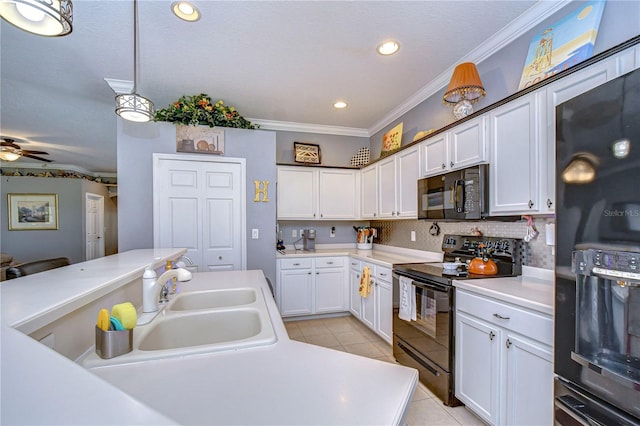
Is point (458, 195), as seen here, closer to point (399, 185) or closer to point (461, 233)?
point (461, 233)

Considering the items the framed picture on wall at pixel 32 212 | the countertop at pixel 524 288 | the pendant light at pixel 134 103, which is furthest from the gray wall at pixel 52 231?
the countertop at pixel 524 288

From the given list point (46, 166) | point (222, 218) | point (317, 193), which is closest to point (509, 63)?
point (317, 193)

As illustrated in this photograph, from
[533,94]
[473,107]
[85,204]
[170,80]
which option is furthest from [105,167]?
[533,94]

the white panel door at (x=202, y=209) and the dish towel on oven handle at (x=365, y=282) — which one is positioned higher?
the white panel door at (x=202, y=209)

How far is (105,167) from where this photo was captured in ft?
24.3

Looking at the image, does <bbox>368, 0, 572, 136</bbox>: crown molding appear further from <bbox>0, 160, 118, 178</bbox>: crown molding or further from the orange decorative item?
<bbox>0, 160, 118, 178</bbox>: crown molding

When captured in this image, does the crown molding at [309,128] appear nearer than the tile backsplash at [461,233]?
No

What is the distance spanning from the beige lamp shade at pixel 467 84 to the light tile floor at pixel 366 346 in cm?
230

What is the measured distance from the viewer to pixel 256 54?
2.53 metres

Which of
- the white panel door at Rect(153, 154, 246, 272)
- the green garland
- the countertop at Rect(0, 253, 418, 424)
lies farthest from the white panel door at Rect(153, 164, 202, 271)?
the countertop at Rect(0, 253, 418, 424)

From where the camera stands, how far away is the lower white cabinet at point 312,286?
11.9 feet

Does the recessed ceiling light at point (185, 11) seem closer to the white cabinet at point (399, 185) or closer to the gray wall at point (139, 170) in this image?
the gray wall at point (139, 170)

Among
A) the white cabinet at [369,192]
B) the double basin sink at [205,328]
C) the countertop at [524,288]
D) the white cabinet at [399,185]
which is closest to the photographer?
the double basin sink at [205,328]

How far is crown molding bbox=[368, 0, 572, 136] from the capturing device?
1.93 metres
